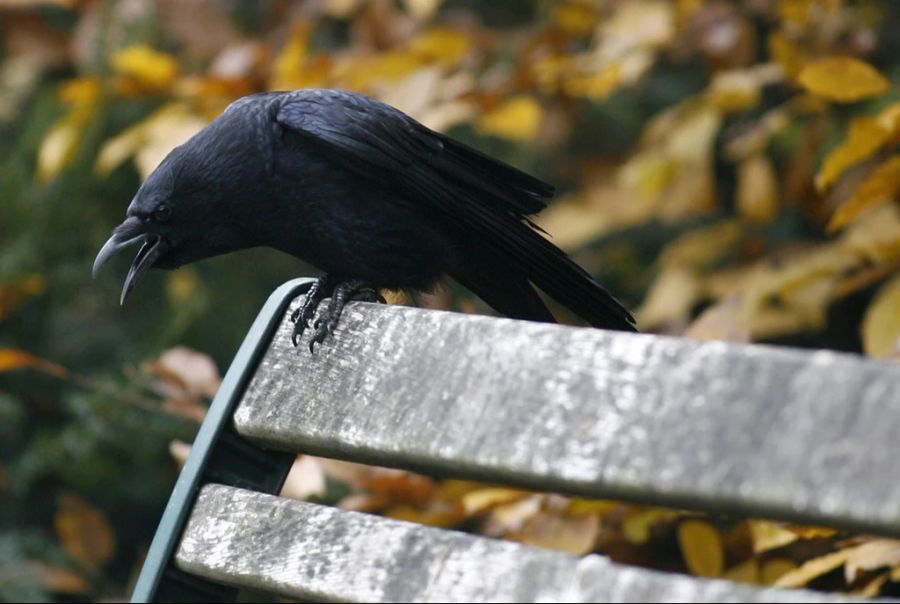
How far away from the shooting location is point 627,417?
110 cm

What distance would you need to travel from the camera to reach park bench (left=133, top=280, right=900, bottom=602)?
0.99m

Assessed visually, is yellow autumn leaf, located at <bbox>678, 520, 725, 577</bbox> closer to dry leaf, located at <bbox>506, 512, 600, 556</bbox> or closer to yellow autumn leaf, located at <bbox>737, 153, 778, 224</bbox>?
dry leaf, located at <bbox>506, 512, 600, 556</bbox>

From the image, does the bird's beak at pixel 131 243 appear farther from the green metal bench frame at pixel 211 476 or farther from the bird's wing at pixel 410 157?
the green metal bench frame at pixel 211 476

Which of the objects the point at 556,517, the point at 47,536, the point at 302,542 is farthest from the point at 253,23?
the point at 302,542

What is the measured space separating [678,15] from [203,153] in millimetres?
1349

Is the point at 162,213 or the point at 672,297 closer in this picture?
Answer: the point at 162,213

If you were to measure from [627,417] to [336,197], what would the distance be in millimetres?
1287

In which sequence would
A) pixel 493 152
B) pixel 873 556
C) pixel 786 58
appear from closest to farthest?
pixel 873 556
pixel 786 58
pixel 493 152

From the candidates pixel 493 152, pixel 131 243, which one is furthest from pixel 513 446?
pixel 493 152

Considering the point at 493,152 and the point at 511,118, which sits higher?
the point at 493,152

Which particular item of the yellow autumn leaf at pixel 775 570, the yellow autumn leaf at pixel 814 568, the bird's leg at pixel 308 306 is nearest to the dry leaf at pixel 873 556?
the yellow autumn leaf at pixel 814 568

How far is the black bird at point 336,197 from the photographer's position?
7.27 ft

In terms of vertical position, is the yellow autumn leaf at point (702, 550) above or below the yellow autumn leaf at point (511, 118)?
below

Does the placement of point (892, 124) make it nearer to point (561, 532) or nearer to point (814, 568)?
point (814, 568)
